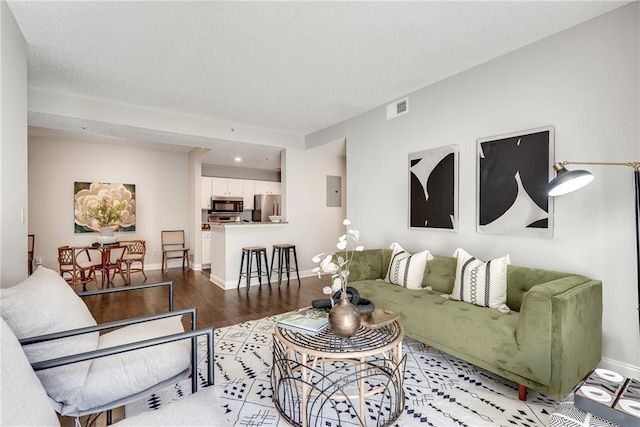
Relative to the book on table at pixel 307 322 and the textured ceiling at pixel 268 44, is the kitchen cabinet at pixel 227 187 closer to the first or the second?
the textured ceiling at pixel 268 44

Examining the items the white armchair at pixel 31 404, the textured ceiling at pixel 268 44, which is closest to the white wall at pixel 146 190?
the textured ceiling at pixel 268 44

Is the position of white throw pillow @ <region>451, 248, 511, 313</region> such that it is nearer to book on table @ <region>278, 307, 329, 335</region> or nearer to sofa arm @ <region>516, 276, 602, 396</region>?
sofa arm @ <region>516, 276, 602, 396</region>

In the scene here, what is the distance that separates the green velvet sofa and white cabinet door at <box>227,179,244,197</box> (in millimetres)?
5369

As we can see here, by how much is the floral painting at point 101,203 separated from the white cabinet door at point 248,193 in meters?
2.38

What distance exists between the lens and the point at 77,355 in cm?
115

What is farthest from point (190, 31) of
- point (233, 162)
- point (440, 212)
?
point (233, 162)

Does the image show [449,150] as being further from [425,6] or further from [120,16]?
[120,16]

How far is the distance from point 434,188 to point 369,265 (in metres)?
1.14

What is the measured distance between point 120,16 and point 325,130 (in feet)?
10.8

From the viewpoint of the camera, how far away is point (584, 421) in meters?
1.17

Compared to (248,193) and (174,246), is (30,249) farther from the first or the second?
(248,193)

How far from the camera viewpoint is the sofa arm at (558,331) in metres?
1.71

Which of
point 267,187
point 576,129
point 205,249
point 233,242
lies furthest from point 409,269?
point 267,187

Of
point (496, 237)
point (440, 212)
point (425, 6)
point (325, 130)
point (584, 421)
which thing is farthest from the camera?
point (325, 130)
